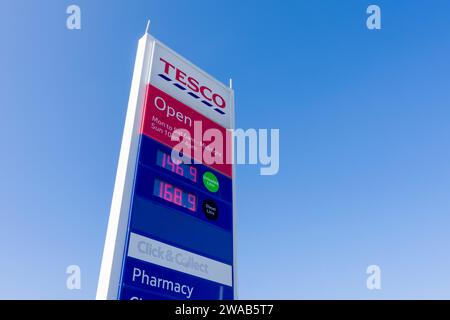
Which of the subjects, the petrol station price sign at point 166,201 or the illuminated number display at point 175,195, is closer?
the petrol station price sign at point 166,201

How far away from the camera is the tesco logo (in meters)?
10.4

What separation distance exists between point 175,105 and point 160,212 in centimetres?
278

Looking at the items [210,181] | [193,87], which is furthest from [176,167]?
[193,87]

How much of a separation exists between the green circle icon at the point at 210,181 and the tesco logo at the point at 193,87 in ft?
6.82

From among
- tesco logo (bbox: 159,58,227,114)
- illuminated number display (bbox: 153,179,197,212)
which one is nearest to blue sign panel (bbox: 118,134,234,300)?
illuminated number display (bbox: 153,179,197,212)

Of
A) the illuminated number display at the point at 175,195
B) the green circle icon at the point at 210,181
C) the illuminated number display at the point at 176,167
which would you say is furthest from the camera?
the green circle icon at the point at 210,181

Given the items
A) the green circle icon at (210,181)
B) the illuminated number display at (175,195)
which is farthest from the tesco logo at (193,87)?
the illuminated number display at (175,195)

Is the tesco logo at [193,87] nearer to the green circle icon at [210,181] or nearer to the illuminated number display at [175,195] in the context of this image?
the green circle icon at [210,181]

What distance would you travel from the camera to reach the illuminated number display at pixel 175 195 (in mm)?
8820

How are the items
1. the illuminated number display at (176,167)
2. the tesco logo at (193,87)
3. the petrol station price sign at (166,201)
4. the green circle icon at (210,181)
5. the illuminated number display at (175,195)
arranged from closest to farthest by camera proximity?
the petrol station price sign at (166,201)
the illuminated number display at (175,195)
the illuminated number display at (176,167)
the green circle icon at (210,181)
the tesco logo at (193,87)

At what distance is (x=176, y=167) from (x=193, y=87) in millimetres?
2576
